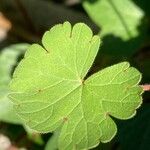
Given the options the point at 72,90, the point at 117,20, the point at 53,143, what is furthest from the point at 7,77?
the point at 72,90

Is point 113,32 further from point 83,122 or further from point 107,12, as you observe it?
point 83,122

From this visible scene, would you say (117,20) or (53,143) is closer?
(53,143)

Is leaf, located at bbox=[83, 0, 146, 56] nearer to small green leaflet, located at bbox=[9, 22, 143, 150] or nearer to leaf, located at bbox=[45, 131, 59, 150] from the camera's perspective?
leaf, located at bbox=[45, 131, 59, 150]

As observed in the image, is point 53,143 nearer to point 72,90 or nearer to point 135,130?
point 135,130

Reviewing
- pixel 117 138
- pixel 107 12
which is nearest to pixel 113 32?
pixel 107 12

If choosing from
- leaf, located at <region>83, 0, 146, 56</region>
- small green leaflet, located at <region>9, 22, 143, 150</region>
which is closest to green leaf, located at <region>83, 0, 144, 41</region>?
leaf, located at <region>83, 0, 146, 56</region>

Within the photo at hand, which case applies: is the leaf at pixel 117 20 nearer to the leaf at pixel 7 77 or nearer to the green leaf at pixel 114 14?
the green leaf at pixel 114 14
